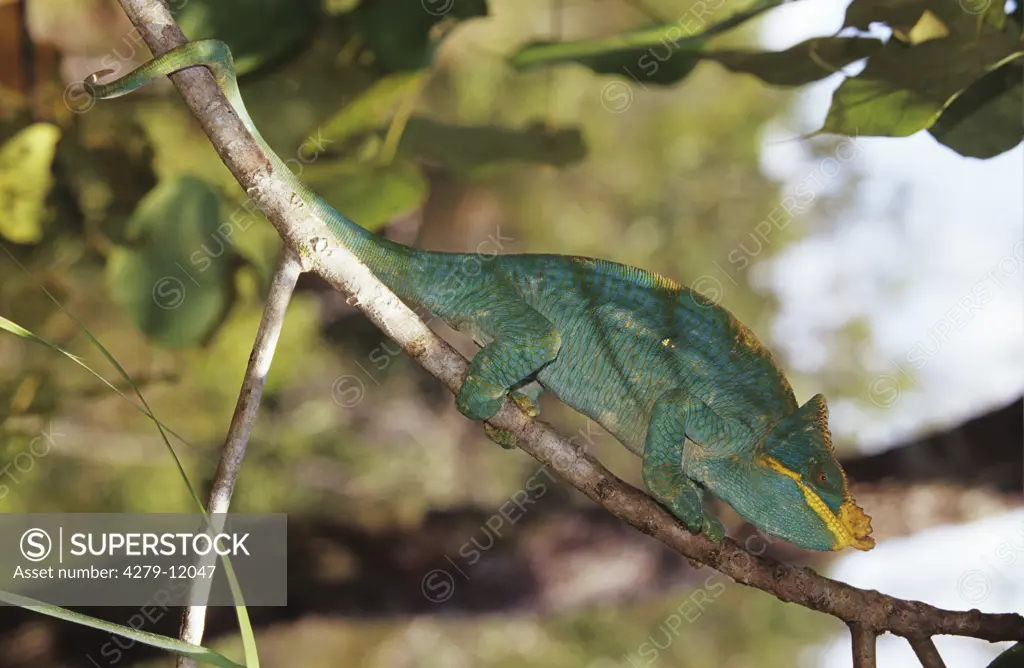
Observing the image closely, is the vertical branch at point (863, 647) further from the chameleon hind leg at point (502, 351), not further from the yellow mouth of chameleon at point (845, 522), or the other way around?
the chameleon hind leg at point (502, 351)

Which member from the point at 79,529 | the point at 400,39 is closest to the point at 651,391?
the point at 400,39

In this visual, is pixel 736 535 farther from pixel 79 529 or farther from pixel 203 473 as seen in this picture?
pixel 79 529

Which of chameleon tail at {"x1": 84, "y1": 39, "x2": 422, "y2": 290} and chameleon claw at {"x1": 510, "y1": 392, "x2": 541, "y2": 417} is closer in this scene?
chameleon tail at {"x1": 84, "y1": 39, "x2": 422, "y2": 290}

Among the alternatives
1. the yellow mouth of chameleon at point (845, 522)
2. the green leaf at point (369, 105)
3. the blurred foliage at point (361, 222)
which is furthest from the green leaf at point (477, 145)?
the yellow mouth of chameleon at point (845, 522)

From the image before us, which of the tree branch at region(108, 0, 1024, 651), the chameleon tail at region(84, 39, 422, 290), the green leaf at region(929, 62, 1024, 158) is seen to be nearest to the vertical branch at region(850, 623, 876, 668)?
the tree branch at region(108, 0, 1024, 651)

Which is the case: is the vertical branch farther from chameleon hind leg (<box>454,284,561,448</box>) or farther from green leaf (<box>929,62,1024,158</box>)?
green leaf (<box>929,62,1024,158</box>)
